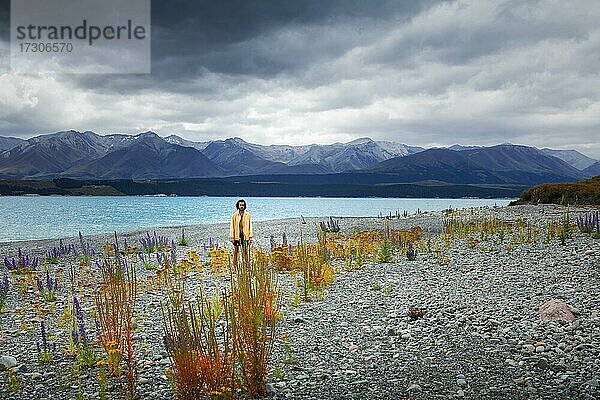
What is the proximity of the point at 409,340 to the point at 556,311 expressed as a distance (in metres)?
2.59

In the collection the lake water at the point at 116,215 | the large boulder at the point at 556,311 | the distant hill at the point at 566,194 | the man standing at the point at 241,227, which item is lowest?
the lake water at the point at 116,215

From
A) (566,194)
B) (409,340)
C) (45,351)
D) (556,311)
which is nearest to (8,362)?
(45,351)

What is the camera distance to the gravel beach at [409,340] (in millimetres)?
6559

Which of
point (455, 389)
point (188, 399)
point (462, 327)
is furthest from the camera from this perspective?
point (462, 327)

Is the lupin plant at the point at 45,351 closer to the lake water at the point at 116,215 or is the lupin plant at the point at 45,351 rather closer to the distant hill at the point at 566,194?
the distant hill at the point at 566,194

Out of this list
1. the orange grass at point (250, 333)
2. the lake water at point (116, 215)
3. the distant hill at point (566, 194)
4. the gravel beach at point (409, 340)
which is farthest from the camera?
the lake water at point (116, 215)

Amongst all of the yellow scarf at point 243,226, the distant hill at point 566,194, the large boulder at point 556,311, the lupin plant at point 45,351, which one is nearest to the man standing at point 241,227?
the yellow scarf at point 243,226

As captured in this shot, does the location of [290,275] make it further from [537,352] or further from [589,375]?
[589,375]

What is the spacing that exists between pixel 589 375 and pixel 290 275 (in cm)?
889

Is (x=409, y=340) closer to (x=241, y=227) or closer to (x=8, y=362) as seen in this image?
(x=8, y=362)

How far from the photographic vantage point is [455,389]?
6.44m

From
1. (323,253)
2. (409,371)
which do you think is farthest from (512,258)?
(409,371)

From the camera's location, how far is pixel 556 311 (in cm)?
875

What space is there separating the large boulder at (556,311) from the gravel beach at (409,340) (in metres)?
0.12
